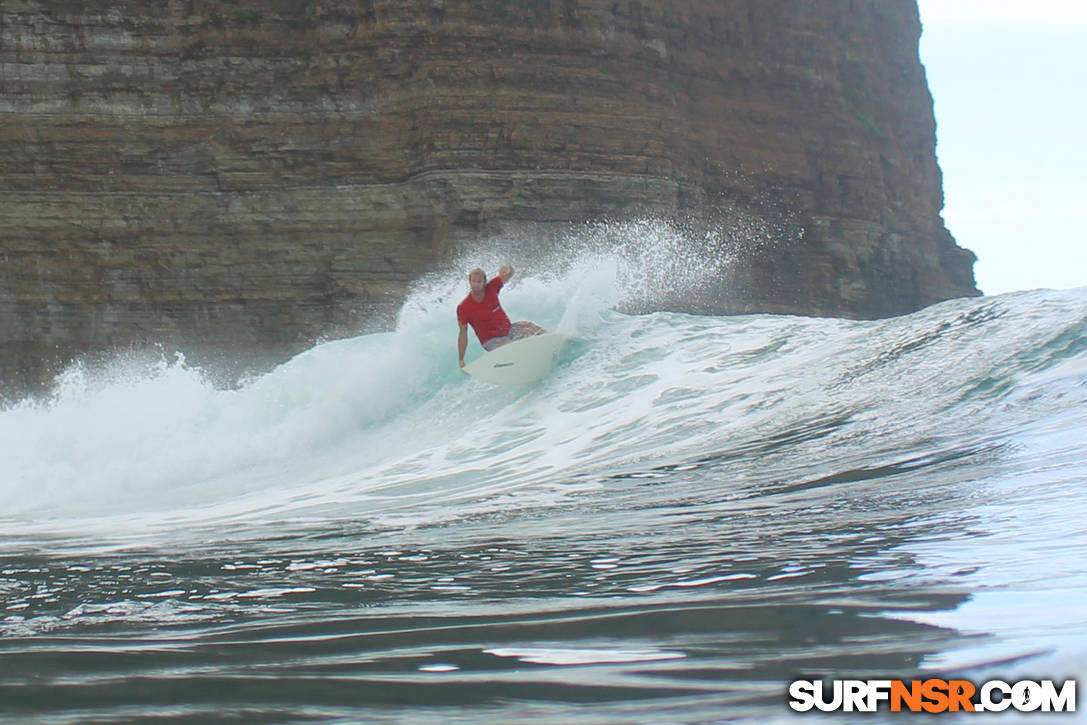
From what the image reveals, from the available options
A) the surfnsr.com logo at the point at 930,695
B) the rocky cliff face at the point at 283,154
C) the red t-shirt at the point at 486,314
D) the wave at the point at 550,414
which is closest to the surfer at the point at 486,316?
the red t-shirt at the point at 486,314

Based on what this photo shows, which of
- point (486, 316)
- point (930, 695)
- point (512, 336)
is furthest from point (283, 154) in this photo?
point (930, 695)

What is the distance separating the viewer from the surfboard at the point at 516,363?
11227 millimetres

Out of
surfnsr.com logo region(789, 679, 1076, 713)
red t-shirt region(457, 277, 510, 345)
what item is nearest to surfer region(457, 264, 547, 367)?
red t-shirt region(457, 277, 510, 345)

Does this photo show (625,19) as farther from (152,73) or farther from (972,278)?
(972,278)

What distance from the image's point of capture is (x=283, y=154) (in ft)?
79.4

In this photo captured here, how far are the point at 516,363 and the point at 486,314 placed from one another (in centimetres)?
55

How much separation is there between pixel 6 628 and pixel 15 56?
932 inches

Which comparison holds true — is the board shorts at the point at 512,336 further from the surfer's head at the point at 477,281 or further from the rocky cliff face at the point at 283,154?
the rocky cliff face at the point at 283,154

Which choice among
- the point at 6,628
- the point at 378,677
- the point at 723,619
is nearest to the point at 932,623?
the point at 723,619

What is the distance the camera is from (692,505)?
5.32 metres

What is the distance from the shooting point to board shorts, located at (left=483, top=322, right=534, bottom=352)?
1144 cm

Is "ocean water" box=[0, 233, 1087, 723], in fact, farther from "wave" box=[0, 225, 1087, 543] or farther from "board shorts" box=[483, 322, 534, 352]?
"board shorts" box=[483, 322, 534, 352]

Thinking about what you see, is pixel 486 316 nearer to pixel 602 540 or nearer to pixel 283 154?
pixel 602 540

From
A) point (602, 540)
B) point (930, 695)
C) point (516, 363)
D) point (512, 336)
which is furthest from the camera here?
point (512, 336)
